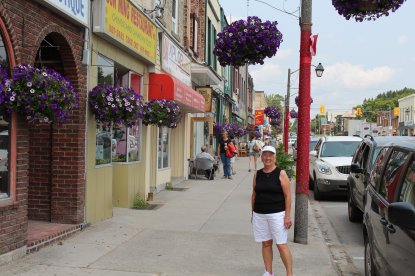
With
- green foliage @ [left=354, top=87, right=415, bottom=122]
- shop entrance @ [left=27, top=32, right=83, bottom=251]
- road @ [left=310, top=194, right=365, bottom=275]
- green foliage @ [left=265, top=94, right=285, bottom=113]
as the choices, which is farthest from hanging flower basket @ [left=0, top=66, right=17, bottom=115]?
green foliage @ [left=354, top=87, right=415, bottom=122]

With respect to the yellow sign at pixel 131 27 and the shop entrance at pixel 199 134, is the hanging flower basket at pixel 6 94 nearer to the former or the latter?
the yellow sign at pixel 131 27

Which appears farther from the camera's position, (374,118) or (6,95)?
(374,118)

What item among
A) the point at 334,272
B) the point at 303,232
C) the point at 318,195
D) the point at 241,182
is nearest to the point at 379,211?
the point at 334,272

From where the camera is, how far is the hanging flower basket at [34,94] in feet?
19.1

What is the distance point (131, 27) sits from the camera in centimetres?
1009

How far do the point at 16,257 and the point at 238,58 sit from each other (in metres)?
5.51

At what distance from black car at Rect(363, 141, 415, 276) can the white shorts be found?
93cm

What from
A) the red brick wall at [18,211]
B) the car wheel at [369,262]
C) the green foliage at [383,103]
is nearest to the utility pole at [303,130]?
the car wheel at [369,262]

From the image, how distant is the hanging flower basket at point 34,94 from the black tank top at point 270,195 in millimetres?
2728

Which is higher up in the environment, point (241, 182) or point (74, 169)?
point (74, 169)

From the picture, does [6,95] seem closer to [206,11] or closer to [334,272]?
[334,272]

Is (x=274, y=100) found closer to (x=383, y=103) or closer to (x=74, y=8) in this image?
(x=383, y=103)

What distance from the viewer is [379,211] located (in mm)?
4953

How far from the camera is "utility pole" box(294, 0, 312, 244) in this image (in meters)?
7.96
